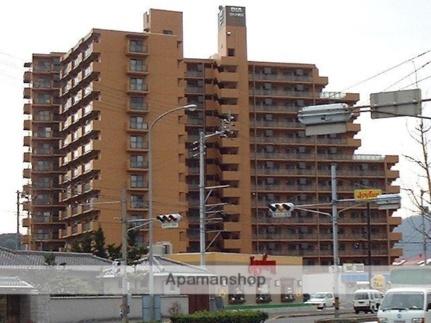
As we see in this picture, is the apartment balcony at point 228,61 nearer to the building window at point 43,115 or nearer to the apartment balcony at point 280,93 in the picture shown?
the apartment balcony at point 280,93

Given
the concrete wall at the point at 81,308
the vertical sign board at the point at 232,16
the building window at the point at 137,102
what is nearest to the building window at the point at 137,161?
the building window at the point at 137,102

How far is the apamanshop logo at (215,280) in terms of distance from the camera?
50500 millimetres

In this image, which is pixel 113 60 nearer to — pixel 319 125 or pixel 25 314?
pixel 25 314

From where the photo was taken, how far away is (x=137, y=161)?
83812 millimetres

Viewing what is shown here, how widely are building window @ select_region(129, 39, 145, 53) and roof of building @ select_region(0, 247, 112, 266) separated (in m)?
35.9

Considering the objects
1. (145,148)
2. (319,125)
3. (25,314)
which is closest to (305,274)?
(145,148)

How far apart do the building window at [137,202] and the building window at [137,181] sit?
1.12 metres

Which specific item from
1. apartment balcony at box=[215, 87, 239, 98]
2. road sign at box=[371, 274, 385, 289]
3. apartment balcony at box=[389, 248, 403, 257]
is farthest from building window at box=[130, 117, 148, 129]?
apartment balcony at box=[389, 248, 403, 257]

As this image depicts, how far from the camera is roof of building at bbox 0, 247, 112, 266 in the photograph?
44.7m

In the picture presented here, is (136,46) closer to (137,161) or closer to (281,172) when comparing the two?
(137,161)

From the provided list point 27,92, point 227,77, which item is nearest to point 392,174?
point 227,77

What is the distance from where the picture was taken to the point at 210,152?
9425cm

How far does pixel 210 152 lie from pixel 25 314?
186 ft

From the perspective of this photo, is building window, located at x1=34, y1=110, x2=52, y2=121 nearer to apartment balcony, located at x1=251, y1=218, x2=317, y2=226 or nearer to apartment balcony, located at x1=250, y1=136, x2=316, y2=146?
apartment balcony, located at x1=250, y1=136, x2=316, y2=146
